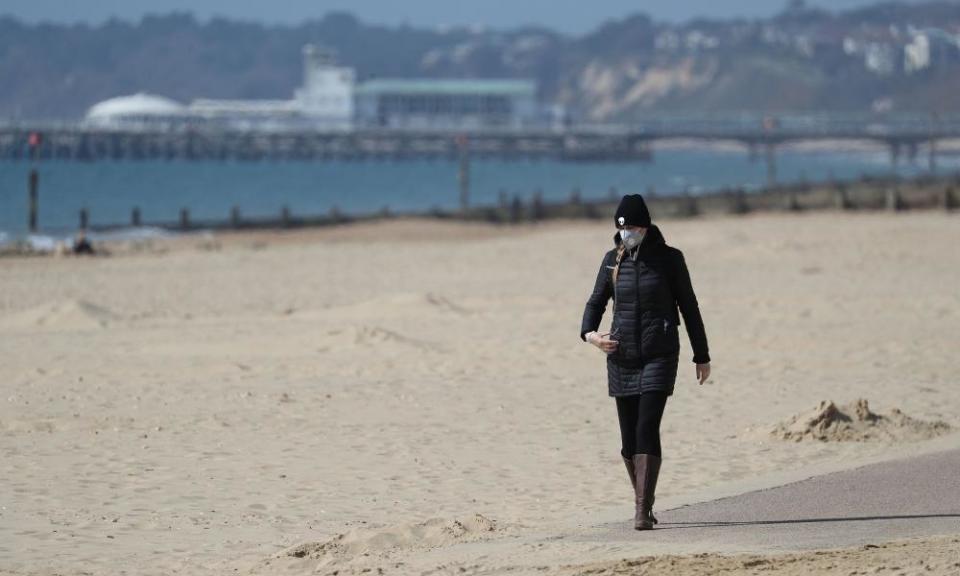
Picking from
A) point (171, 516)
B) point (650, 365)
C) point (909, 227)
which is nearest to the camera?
point (650, 365)

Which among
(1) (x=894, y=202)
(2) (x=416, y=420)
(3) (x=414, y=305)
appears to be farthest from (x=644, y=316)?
(1) (x=894, y=202)

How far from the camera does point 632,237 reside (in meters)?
7.57

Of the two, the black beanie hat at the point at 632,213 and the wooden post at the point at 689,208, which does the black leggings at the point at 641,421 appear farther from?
the wooden post at the point at 689,208

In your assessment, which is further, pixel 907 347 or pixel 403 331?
pixel 403 331

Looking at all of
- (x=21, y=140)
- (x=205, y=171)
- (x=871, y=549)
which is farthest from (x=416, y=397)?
(x=21, y=140)

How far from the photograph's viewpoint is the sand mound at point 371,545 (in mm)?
7410

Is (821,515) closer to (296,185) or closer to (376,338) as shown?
(376,338)

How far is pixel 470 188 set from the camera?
10588 cm

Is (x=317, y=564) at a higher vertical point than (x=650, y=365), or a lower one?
lower

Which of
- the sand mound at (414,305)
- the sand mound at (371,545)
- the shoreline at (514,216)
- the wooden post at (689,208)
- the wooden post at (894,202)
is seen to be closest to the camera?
the sand mound at (371,545)

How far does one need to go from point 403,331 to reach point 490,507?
8.54m

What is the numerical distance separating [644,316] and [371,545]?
1.60m

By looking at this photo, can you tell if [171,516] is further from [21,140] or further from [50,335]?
[21,140]

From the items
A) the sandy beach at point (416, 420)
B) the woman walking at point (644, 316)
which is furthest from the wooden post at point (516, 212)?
the woman walking at point (644, 316)
